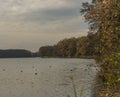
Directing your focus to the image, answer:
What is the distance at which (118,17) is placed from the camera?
12062 mm

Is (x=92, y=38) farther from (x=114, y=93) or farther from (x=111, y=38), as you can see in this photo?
(x=114, y=93)

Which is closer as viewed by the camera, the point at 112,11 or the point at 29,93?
the point at 112,11

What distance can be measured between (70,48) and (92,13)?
147673 millimetres

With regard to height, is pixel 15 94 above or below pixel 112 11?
below

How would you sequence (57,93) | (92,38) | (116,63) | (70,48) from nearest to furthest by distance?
(116,63) → (57,93) → (92,38) → (70,48)

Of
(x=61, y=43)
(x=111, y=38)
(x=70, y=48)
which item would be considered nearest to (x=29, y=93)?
(x=111, y=38)

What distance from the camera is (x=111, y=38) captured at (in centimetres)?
1396

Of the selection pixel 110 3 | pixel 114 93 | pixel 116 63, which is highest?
pixel 110 3

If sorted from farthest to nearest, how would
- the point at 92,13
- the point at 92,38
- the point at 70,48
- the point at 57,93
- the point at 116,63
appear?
1. the point at 70,48
2. the point at 92,38
3. the point at 57,93
4. the point at 92,13
5. the point at 116,63

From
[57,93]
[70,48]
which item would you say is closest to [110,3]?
[57,93]

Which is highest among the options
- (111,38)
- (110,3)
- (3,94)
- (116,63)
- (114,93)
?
(110,3)

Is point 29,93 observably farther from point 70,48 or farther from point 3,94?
point 70,48

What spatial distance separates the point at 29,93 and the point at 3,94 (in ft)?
8.13

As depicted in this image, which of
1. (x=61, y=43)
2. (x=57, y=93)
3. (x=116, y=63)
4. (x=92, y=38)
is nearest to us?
(x=116, y=63)
